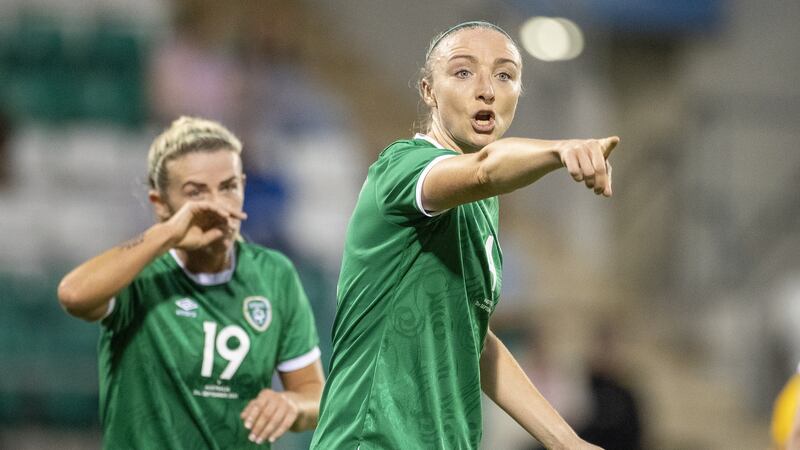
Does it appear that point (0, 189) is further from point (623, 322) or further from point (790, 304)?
point (790, 304)

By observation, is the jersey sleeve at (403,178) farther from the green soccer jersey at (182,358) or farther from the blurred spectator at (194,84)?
the blurred spectator at (194,84)

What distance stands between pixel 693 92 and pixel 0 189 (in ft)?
22.2

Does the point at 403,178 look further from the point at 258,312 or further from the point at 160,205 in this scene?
the point at 160,205

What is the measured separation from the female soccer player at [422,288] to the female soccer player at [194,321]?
0.82 metres

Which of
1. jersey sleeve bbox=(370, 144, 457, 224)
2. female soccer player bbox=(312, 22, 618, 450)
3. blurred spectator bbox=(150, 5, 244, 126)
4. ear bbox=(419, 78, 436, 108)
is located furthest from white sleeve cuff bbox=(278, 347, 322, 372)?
blurred spectator bbox=(150, 5, 244, 126)

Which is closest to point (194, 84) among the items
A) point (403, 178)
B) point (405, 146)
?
point (405, 146)

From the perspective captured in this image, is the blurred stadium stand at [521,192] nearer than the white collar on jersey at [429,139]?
No

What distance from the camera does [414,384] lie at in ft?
9.50

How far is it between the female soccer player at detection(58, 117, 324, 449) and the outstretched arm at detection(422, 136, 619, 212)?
4.19 feet

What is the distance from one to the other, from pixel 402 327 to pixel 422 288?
10 centimetres

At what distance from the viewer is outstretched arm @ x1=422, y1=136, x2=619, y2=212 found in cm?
224

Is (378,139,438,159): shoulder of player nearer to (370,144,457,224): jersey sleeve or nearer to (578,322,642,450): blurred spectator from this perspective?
(370,144,457,224): jersey sleeve

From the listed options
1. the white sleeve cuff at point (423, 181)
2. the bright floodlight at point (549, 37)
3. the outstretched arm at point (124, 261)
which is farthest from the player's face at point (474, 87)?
the bright floodlight at point (549, 37)

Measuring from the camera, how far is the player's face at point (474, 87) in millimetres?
3025
